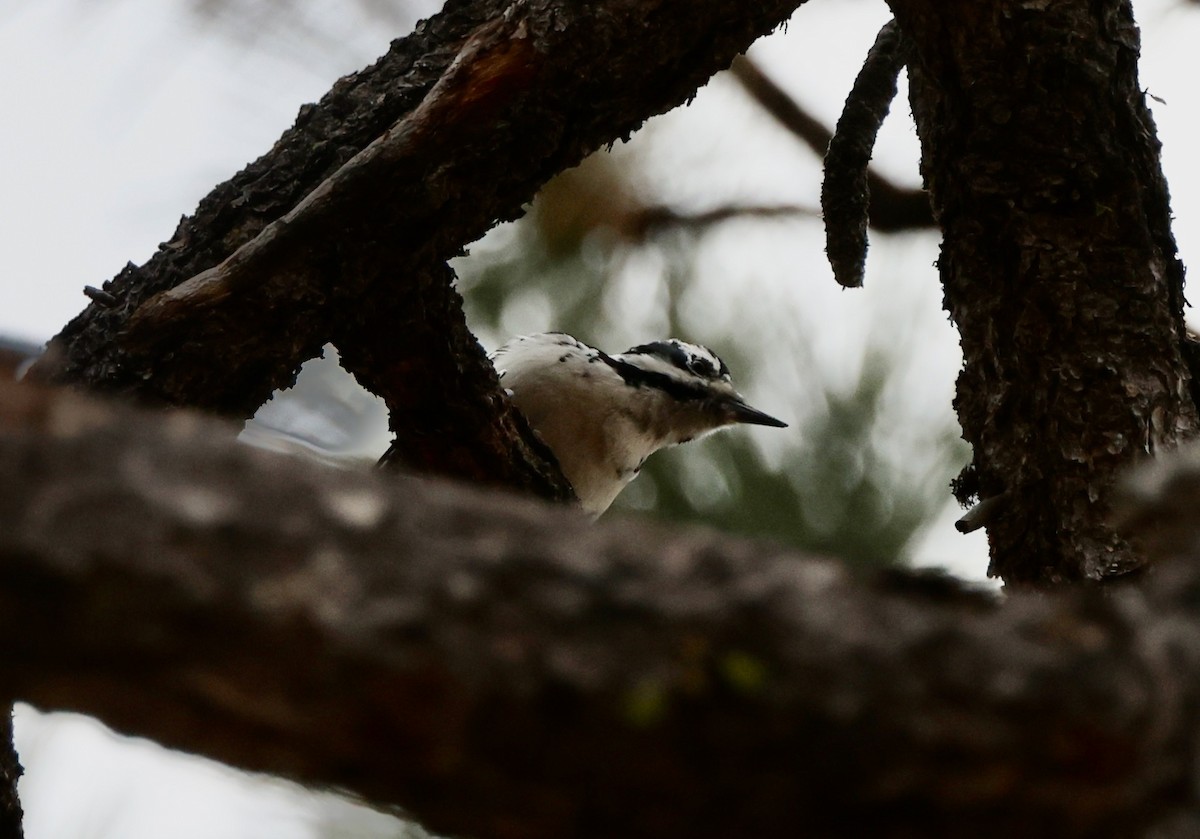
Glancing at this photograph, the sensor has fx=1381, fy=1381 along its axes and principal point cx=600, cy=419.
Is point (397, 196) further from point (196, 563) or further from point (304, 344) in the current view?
point (196, 563)

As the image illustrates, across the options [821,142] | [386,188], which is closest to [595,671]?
[386,188]

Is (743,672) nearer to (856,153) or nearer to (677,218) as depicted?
(856,153)

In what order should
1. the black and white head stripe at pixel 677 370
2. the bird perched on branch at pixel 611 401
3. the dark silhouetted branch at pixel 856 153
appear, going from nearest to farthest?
the dark silhouetted branch at pixel 856 153
the bird perched on branch at pixel 611 401
the black and white head stripe at pixel 677 370

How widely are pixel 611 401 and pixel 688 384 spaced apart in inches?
7.7

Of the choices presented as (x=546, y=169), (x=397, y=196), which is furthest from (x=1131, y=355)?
(x=397, y=196)

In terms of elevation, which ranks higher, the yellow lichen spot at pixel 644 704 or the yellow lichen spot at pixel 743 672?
the yellow lichen spot at pixel 743 672

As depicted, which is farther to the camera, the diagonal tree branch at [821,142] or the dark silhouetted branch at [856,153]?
the diagonal tree branch at [821,142]

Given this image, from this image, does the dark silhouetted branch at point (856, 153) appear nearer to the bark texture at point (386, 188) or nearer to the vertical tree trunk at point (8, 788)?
the bark texture at point (386, 188)

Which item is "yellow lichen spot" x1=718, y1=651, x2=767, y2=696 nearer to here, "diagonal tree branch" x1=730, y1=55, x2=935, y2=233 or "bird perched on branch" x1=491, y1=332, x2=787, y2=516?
"diagonal tree branch" x1=730, y1=55, x2=935, y2=233

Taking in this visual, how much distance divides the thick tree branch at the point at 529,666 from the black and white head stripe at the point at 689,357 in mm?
2644

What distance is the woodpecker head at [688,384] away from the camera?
10.6ft

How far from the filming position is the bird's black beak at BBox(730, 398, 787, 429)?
128 inches

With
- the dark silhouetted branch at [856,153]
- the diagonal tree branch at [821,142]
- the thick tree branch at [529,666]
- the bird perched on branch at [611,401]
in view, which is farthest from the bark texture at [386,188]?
the bird perched on branch at [611,401]

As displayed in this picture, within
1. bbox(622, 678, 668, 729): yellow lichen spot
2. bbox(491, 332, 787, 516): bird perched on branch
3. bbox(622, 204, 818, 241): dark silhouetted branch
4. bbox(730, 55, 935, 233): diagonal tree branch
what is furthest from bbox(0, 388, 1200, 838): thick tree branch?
bbox(622, 204, 818, 241): dark silhouetted branch
